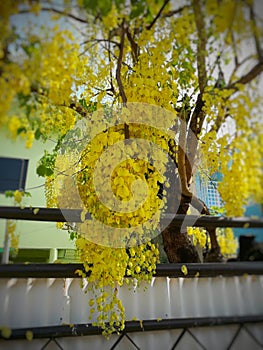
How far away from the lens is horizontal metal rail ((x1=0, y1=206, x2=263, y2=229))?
101 centimetres

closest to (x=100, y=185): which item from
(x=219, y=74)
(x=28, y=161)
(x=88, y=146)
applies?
(x=88, y=146)

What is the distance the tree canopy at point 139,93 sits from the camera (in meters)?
0.95

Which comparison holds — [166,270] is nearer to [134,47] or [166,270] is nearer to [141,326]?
[141,326]

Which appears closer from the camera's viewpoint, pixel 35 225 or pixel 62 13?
pixel 62 13

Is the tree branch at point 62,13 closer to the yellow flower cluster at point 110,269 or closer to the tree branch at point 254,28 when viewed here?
the tree branch at point 254,28

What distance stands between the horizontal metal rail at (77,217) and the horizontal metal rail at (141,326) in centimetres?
39

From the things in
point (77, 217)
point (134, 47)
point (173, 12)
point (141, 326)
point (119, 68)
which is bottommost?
point (141, 326)

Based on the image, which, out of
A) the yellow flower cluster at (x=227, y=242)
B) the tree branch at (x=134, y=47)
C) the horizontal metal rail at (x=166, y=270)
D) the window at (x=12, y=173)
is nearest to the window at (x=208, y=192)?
the yellow flower cluster at (x=227, y=242)

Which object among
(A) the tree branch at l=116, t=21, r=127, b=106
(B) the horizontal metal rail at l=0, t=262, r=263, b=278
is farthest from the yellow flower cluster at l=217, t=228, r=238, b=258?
(A) the tree branch at l=116, t=21, r=127, b=106

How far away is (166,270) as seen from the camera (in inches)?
46.1

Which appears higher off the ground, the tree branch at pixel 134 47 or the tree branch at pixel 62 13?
the tree branch at pixel 134 47

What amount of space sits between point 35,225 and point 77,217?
0.56 feet

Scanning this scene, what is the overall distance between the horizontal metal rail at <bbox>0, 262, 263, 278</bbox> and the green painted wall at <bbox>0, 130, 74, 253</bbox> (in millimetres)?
94

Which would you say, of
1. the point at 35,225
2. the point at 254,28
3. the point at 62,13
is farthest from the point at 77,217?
the point at 254,28
